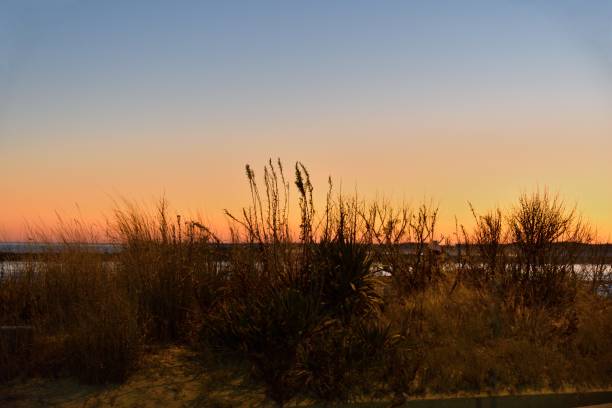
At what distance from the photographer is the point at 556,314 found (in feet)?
36.7

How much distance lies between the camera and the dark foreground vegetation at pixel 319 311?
7.72 meters

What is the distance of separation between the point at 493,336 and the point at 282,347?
12.9 ft

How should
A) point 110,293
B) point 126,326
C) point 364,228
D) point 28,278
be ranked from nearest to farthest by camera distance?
1. point 126,326
2. point 110,293
3. point 28,278
4. point 364,228

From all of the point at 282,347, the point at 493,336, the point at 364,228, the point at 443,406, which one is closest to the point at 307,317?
the point at 282,347

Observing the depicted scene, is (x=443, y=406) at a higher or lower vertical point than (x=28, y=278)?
lower

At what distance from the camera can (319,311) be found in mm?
8852

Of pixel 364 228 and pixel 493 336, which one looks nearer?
pixel 493 336

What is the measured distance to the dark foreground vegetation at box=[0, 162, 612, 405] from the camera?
772 centimetres

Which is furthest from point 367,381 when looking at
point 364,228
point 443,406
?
point 364,228

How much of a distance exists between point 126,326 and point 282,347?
78.5 inches

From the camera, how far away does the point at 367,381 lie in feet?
24.9

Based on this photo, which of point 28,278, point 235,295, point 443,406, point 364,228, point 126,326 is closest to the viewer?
point 443,406

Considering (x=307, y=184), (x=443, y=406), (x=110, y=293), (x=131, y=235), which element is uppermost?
(x=307, y=184)

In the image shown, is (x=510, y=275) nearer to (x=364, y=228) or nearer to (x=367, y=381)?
(x=364, y=228)
